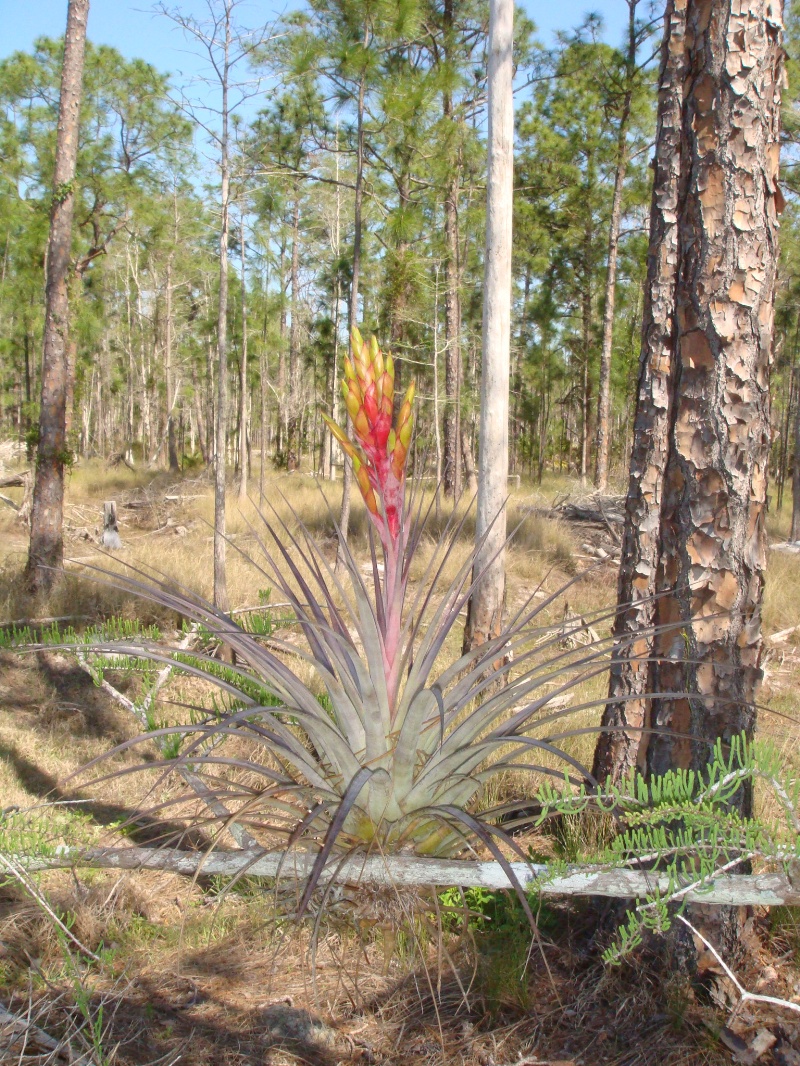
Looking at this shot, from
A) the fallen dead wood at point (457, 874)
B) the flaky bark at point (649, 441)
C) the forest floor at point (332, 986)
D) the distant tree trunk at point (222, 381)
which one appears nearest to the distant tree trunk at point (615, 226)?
the distant tree trunk at point (222, 381)

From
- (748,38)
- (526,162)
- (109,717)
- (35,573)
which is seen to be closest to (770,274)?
(748,38)

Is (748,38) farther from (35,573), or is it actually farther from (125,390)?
(125,390)

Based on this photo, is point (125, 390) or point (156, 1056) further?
point (125, 390)

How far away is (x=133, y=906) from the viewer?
338cm

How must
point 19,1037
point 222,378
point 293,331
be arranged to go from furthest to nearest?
point 293,331 < point 222,378 < point 19,1037

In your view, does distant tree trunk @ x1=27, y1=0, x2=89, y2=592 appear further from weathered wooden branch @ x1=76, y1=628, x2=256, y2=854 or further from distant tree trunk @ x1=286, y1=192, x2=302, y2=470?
distant tree trunk @ x1=286, y1=192, x2=302, y2=470

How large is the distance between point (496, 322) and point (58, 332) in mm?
5110

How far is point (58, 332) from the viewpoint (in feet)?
26.7

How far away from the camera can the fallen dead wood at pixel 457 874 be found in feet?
3.93

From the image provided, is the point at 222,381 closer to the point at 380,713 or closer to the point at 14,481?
the point at 380,713

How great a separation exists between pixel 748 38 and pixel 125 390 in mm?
38671

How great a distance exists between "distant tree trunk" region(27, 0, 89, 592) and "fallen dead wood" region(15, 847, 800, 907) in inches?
274

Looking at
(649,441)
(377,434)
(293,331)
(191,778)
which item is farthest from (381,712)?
(293,331)

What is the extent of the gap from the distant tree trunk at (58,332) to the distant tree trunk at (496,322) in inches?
185
